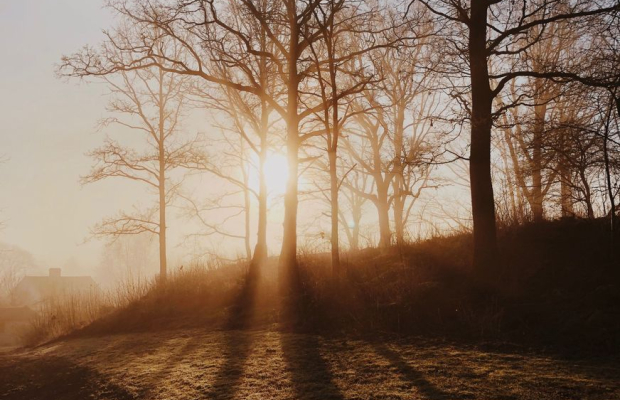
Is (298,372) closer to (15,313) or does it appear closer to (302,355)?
(302,355)

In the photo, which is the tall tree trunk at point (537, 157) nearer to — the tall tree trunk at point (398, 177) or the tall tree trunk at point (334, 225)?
the tall tree trunk at point (334, 225)

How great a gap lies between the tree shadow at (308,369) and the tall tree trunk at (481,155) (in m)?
3.40

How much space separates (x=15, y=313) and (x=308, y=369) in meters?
37.4

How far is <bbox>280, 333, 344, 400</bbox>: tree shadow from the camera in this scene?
20.1ft

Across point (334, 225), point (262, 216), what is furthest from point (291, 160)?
point (262, 216)

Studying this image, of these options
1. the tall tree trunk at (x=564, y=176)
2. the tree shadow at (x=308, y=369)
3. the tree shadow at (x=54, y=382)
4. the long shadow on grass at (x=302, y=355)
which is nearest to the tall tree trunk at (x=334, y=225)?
the long shadow on grass at (x=302, y=355)

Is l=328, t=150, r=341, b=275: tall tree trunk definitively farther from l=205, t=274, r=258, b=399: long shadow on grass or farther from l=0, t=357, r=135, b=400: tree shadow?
l=0, t=357, r=135, b=400: tree shadow

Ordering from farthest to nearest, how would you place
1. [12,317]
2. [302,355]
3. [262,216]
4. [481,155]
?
[12,317]
[262,216]
[481,155]
[302,355]

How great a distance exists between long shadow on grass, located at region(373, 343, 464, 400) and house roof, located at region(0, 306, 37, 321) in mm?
35649

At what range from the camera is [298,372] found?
707cm

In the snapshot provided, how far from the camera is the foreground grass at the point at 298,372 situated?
5.83 m

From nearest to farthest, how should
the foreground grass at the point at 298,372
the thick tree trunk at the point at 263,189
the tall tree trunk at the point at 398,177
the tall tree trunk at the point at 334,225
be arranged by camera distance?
the foreground grass at the point at 298,372 → the tall tree trunk at the point at 334,225 → the thick tree trunk at the point at 263,189 → the tall tree trunk at the point at 398,177

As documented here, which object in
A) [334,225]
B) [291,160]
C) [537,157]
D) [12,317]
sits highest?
[291,160]

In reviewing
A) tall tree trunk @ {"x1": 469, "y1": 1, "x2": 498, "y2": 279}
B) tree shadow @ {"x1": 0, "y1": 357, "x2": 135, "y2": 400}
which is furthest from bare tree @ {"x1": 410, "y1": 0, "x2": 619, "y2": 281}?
tree shadow @ {"x1": 0, "y1": 357, "x2": 135, "y2": 400}
